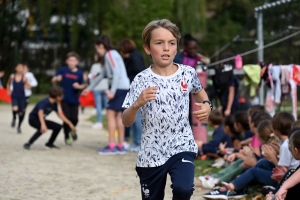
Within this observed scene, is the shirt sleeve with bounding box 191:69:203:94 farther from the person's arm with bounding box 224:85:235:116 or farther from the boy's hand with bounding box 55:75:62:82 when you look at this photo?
the boy's hand with bounding box 55:75:62:82

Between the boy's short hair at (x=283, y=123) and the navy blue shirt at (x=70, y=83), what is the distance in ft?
21.9

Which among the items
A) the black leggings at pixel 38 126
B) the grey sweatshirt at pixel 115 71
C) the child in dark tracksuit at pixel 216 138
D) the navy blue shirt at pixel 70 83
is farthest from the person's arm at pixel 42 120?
the child in dark tracksuit at pixel 216 138

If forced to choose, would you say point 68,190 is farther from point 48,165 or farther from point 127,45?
point 127,45

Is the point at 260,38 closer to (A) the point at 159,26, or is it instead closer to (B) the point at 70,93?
(B) the point at 70,93

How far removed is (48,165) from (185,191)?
222 inches

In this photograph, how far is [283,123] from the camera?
7.38 meters

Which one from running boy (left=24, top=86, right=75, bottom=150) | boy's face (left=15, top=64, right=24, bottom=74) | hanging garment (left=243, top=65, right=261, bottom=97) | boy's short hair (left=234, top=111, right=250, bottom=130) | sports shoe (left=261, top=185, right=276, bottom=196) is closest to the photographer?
sports shoe (left=261, top=185, right=276, bottom=196)

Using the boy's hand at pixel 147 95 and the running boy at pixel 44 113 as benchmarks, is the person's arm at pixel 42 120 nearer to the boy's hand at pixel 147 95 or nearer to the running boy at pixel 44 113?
the running boy at pixel 44 113

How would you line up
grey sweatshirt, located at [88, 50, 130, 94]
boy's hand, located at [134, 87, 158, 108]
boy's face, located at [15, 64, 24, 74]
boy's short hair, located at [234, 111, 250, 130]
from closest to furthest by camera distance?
boy's hand, located at [134, 87, 158, 108] < boy's short hair, located at [234, 111, 250, 130] < grey sweatshirt, located at [88, 50, 130, 94] < boy's face, located at [15, 64, 24, 74]

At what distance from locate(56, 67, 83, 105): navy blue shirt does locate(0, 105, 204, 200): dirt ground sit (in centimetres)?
90

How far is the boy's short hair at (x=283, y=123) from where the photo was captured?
7.36 meters

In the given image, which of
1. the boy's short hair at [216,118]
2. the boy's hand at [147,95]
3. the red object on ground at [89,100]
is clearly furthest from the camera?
the red object on ground at [89,100]

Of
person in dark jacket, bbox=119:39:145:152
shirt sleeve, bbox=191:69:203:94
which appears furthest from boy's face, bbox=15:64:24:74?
shirt sleeve, bbox=191:69:203:94

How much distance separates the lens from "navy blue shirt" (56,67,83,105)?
13539mm
